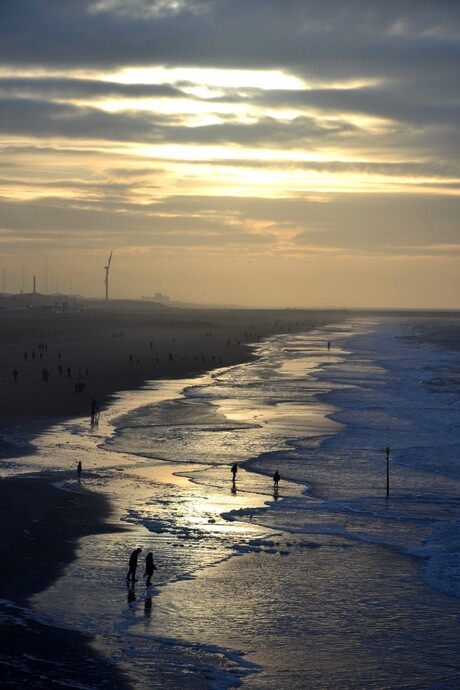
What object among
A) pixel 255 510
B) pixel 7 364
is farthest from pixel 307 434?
pixel 7 364

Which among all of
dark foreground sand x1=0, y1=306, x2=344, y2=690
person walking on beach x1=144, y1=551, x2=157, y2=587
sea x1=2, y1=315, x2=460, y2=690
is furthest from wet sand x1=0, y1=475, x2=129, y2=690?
person walking on beach x1=144, y1=551, x2=157, y2=587

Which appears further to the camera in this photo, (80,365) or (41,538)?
(80,365)

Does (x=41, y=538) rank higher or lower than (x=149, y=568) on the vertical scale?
lower

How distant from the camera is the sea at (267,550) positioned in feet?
61.7

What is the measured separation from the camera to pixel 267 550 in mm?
26391

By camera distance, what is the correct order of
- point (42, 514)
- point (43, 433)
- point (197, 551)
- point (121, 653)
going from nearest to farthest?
1. point (121, 653)
2. point (197, 551)
3. point (42, 514)
4. point (43, 433)

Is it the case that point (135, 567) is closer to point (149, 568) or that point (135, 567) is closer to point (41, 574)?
point (149, 568)

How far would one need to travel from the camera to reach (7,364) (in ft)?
284

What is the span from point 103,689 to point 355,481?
2121 cm

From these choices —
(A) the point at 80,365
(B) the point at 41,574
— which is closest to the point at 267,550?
(B) the point at 41,574

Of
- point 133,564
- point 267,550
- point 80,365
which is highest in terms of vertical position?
point 80,365

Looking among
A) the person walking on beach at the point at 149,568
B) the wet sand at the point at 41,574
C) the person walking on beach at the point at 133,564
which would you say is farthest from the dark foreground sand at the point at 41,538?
the person walking on beach at the point at 149,568

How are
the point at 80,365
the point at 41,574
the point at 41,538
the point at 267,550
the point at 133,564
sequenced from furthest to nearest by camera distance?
the point at 80,365
the point at 41,538
the point at 267,550
the point at 41,574
the point at 133,564

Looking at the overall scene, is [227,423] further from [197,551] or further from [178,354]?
[178,354]
